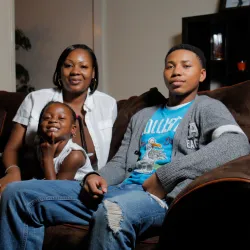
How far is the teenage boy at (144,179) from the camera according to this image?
117 cm

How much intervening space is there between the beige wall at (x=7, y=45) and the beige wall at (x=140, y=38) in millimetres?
1341

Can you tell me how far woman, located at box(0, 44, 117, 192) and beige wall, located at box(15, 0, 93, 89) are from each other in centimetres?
262

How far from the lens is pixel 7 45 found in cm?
331

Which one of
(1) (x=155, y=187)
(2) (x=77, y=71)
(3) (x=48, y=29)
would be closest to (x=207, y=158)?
(1) (x=155, y=187)

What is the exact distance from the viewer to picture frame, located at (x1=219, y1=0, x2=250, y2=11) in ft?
11.1

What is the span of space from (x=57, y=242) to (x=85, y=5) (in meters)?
3.63

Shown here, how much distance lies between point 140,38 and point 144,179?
2978mm

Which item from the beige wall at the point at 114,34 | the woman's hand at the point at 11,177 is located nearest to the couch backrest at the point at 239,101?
the woman's hand at the point at 11,177

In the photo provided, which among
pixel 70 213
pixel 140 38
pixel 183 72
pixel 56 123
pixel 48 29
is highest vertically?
pixel 48 29

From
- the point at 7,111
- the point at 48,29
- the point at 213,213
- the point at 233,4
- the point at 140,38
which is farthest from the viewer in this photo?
the point at 48,29

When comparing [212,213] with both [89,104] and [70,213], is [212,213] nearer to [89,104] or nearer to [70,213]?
[70,213]

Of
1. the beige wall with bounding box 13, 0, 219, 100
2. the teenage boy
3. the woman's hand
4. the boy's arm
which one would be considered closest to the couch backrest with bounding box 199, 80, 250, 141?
the teenage boy

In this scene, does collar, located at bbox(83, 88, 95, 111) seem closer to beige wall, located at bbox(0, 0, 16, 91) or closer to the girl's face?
the girl's face

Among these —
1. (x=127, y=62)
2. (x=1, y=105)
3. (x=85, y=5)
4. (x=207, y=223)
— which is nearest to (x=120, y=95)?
(x=127, y=62)
